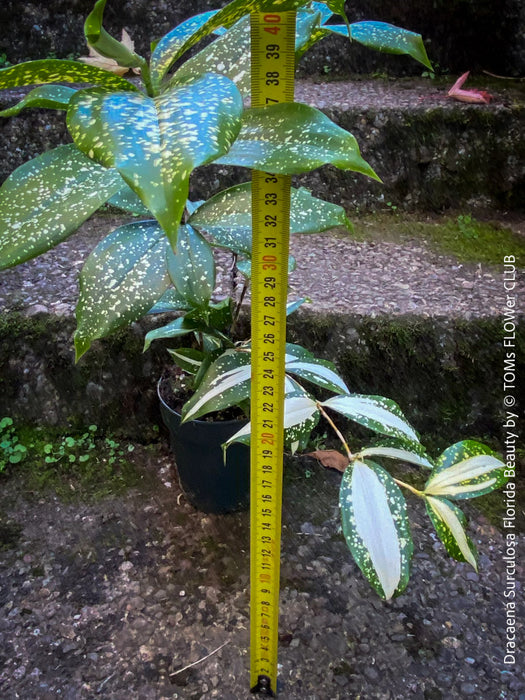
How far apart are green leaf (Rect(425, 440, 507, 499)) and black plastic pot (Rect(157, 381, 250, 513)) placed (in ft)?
1.28

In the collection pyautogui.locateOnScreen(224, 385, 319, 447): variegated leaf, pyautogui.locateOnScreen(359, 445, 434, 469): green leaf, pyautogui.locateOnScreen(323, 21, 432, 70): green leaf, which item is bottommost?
pyautogui.locateOnScreen(359, 445, 434, 469): green leaf

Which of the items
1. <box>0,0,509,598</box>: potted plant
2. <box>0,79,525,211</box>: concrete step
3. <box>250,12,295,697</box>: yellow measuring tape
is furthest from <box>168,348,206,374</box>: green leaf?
<box>0,79,525,211</box>: concrete step

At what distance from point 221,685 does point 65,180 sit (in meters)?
0.81

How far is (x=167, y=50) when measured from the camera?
65 cm

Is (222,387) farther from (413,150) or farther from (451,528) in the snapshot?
(413,150)

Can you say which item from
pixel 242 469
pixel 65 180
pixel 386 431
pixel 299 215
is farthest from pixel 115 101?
pixel 242 469

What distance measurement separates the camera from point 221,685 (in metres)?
0.92

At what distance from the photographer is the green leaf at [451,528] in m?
0.72

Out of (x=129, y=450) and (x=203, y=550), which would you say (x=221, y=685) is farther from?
(x=129, y=450)

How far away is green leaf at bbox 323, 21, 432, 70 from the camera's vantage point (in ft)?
2.04

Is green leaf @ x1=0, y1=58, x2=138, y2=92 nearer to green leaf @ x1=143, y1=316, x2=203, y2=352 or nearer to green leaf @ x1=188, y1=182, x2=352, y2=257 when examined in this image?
green leaf @ x1=188, y1=182, x2=352, y2=257

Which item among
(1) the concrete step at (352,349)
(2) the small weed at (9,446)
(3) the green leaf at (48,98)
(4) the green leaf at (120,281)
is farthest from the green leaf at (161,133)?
(2) the small weed at (9,446)

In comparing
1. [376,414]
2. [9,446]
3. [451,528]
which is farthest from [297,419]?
[9,446]

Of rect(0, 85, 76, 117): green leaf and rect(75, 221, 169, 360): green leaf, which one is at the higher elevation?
rect(0, 85, 76, 117): green leaf
